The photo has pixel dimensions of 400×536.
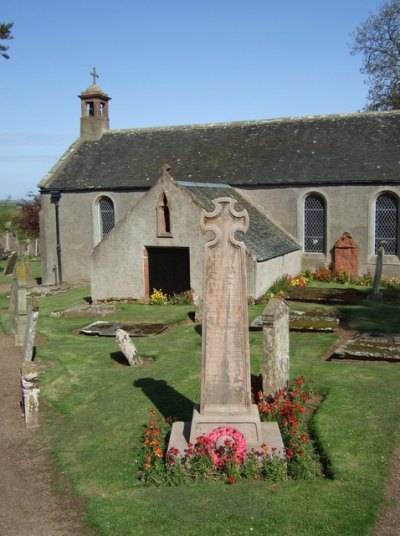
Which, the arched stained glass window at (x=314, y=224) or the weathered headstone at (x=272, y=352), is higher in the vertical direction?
the arched stained glass window at (x=314, y=224)

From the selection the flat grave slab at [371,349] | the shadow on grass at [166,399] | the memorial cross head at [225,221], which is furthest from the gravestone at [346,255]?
the memorial cross head at [225,221]

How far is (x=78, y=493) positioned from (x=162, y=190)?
14.4 meters

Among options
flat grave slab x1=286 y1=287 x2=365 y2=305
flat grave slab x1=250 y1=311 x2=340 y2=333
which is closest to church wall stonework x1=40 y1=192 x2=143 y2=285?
flat grave slab x1=286 y1=287 x2=365 y2=305

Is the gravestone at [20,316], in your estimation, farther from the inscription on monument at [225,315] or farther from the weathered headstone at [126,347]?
the inscription on monument at [225,315]

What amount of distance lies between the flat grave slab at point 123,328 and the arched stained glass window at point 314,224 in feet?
36.9

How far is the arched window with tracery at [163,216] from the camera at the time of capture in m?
21.4

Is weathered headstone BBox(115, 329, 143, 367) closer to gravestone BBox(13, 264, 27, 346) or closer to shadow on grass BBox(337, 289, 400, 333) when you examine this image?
gravestone BBox(13, 264, 27, 346)

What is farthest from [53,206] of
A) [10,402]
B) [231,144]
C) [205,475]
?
[205,475]

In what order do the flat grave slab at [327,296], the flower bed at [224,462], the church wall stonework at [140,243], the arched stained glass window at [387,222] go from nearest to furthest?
the flower bed at [224,462], the flat grave slab at [327,296], the church wall stonework at [140,243], the arched stained glass window at [387,222]

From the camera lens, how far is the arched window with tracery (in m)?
21.4

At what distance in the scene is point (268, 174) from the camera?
1062 inches

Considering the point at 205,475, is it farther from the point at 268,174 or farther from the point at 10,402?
the point at 268,174

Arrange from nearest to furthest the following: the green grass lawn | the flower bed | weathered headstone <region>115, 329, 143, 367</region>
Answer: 1. the green grass lawn
2. the flower bed
3. weathered headstone <region>115, 329, 143, 367</region>

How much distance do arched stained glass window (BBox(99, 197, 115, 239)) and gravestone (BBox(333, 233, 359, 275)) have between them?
11847 millimetres
